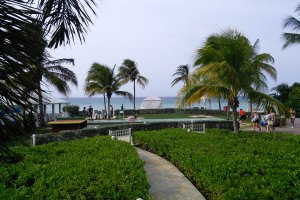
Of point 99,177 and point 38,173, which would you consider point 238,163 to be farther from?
point 38,173

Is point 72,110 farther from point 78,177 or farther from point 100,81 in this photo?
point 78,177

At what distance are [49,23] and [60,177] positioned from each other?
5.51 m

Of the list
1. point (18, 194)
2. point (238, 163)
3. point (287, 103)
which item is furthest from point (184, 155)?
point (287, 103)

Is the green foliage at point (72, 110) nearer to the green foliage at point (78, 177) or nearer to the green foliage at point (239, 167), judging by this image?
the green foliage at point (239, 167)

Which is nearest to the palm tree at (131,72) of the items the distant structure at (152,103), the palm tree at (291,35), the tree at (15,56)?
the distant structure at (152,103)

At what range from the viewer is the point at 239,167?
23.8 ft

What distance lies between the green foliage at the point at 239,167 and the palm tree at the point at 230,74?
239 centimetres

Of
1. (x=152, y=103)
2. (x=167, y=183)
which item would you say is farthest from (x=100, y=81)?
(x=167, y=183)

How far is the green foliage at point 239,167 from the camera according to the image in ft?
19.0

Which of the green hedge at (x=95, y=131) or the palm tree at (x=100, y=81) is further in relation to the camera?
the palm tree at (x=100, y=81)

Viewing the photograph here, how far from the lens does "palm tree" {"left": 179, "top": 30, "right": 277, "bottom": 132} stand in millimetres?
13531

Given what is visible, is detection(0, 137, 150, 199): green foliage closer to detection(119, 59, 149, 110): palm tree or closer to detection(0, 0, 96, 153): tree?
detection(0, 0, 96, 153): tree

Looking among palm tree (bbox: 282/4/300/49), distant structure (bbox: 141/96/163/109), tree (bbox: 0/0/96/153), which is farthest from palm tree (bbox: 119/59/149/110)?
tree (bbox: 0/0/96/153)

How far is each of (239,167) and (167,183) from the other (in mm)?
2168
